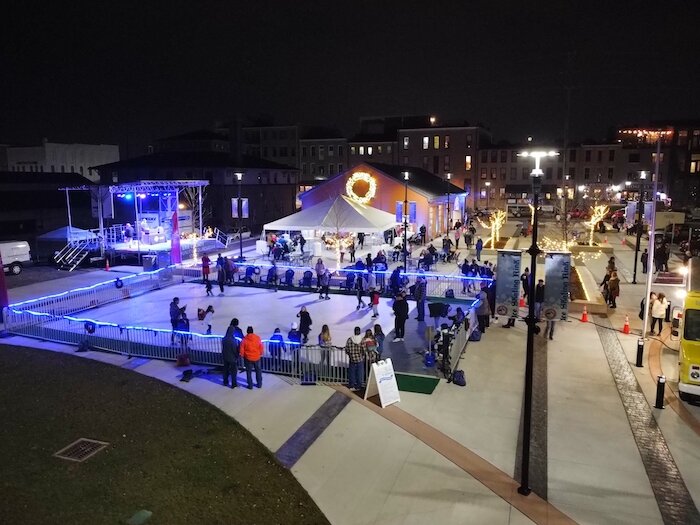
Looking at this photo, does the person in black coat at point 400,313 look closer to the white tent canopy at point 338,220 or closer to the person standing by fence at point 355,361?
the person standing by fence at point 355,361

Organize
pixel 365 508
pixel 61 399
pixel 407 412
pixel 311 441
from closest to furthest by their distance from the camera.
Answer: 1. pixel 365 508
2. pixel 311 441
3. pixel 407 412
4. pixel 61 399

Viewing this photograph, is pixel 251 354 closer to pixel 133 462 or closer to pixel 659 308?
pixel 133 462

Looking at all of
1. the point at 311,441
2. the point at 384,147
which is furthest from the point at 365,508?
the point at 384,147

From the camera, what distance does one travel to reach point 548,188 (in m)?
81.6

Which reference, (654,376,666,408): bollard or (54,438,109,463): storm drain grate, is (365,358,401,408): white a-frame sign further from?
(654,376,666,408): bollard

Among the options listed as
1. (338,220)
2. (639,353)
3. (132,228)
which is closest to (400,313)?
(639,353)

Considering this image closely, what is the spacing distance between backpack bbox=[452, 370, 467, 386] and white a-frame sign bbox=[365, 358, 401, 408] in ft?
5.87

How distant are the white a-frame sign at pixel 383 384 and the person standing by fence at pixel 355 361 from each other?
2.29 ft

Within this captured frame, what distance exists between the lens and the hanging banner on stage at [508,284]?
17828 mm

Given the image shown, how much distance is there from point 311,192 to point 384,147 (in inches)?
1492

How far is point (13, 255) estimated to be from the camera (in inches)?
1241

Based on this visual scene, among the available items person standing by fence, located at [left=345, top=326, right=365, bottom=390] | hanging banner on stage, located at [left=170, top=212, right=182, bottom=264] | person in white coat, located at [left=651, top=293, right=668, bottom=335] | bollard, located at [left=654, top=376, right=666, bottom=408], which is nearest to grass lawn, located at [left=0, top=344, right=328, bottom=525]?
person standing by fence, located at [left=345, top=326, right=365, bottom=390]

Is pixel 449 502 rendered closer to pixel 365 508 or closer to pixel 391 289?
pixel 365 508

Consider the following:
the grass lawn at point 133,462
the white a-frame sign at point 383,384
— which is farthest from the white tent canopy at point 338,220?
the white a-frame sign at point 383,384
